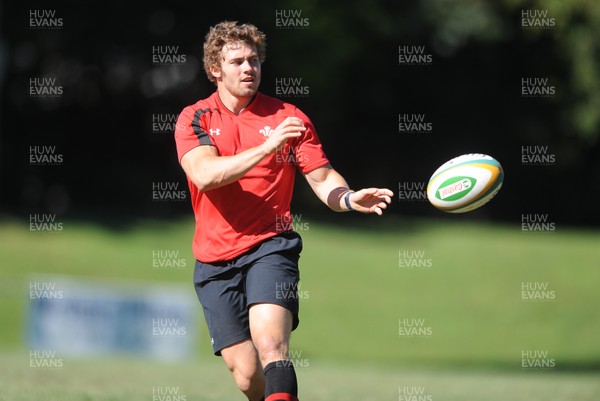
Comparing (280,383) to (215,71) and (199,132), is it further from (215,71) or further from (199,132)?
(215,71)

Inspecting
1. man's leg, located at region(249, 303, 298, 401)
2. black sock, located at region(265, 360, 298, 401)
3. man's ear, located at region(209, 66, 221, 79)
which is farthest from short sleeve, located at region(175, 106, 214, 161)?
black sock, located at region(265, 360, 298, 401)

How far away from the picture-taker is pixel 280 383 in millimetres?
5531

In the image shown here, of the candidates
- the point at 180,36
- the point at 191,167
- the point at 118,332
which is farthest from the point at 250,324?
the point at 180,36

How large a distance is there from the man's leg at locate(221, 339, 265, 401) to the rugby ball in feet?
5.17

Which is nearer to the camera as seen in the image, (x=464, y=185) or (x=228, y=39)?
(x=228, y=39)

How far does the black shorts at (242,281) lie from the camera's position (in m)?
5.87

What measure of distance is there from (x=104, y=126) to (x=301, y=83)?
22.0 feet

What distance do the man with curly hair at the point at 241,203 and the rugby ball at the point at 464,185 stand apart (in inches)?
23.9

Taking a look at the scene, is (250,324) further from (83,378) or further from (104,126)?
(104,126)

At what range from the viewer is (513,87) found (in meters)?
29.0

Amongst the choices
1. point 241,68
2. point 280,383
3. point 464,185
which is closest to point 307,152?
point 241,68

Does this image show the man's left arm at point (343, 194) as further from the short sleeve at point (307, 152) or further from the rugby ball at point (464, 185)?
the rugby ball at point (464, 185)

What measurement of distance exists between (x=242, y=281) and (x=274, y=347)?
596 millimetres

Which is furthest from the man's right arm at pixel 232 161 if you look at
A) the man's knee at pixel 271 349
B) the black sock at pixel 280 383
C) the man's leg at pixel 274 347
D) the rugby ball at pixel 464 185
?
the rugby ball at pixel 464 185
